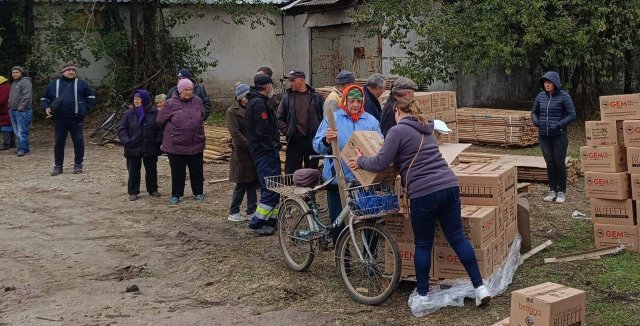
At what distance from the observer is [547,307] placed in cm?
→ 494

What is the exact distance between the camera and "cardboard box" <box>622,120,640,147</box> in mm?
8234

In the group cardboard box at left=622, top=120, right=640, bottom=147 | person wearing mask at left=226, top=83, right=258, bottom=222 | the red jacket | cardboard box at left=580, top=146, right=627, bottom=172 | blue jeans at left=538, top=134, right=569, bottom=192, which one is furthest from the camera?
the red jacket

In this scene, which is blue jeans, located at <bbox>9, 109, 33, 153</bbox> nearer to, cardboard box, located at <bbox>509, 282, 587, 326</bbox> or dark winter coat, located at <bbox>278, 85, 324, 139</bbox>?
dark winter coat, located at <bbox>278, 85, 324, 139</bbox>

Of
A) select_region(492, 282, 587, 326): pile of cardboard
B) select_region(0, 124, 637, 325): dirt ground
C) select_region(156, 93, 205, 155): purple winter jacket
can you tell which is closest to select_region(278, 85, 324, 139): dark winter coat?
select_region(0, 124, 637, 325): dirt ground

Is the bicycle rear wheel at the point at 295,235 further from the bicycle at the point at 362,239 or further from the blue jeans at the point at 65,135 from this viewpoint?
the blue jeans at the point at 65,135

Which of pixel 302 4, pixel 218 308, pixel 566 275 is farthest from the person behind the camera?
pixel 302 4

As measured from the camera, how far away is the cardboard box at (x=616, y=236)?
8.34 meters

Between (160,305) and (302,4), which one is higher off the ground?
(302,4)

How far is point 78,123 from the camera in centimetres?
1430

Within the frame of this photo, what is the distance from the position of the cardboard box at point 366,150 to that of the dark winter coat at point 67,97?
26.5ft

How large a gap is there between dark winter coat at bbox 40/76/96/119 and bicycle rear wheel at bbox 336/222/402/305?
8.29 m

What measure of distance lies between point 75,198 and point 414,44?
10.4 m

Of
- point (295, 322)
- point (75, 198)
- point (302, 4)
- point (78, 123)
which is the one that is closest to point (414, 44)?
point (302, 4)

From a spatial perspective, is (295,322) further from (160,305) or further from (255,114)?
(255,114)
